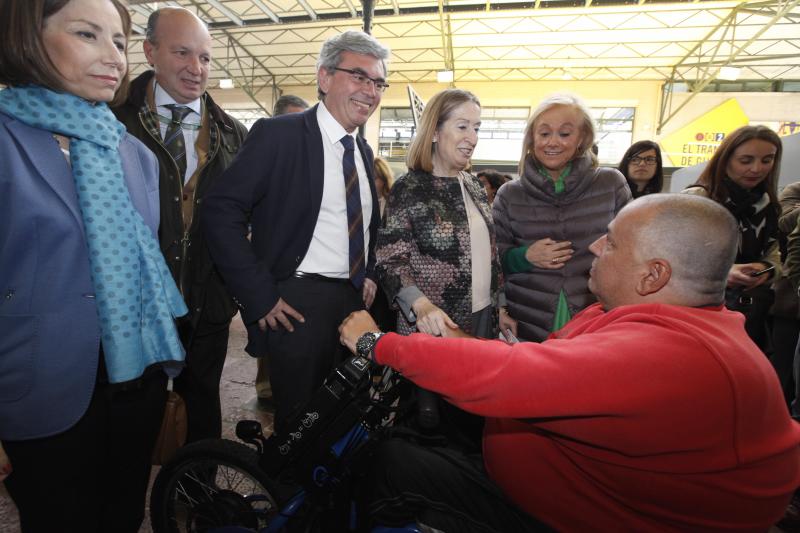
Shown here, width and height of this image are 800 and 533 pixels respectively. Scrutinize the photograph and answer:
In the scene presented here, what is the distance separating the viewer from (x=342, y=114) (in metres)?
1.72

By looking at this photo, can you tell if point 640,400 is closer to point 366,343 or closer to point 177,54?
point 366,343

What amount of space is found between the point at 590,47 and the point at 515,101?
3087mm

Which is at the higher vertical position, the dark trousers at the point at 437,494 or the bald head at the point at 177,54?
the bald head at the point at 177,54

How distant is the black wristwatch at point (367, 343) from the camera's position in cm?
114

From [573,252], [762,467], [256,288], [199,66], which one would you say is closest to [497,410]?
[762,467]

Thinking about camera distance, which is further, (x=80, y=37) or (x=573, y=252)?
(x=573, y=252)

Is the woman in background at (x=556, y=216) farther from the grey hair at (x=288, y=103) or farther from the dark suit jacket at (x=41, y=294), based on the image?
the grey hair at (x=288, y=103)

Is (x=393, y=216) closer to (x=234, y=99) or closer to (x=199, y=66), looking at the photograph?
(x=199, y=66)

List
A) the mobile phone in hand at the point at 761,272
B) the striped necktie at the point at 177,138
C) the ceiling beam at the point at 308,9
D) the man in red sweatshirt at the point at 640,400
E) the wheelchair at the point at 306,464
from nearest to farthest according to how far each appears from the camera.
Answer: the man in red sweatshirt at the point at 640,400 < the wheelchair at the point at 306,464 < the striped necktie at the point at 177,138 < the mobile phone in hand at the point at 761,272 < the ceiling beam at the point at 308,9

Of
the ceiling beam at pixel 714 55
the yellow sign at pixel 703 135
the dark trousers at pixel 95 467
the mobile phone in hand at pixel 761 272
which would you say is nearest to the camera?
the dark trousers at pixel 95 467

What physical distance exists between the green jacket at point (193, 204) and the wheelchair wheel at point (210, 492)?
550mm

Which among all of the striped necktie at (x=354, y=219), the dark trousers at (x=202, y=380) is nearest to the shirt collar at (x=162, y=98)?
the striped necktie at (x=354, y=219)

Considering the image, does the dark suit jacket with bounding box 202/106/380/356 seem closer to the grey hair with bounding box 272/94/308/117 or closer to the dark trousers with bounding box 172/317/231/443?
the dark trousers with bounding box 172/317/231/443

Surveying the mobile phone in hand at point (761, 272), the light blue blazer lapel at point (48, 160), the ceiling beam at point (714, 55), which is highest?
the ceiling beam at point (714, 55)
